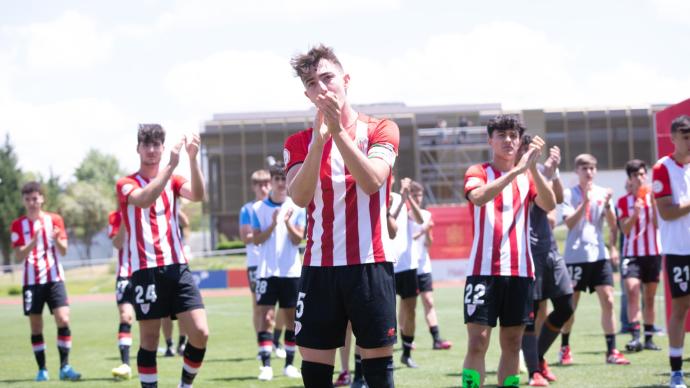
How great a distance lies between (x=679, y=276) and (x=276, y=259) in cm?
470

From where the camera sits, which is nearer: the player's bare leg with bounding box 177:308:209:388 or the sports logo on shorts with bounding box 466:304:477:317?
the sports logo on shorts with bounding box 466:304:477:317

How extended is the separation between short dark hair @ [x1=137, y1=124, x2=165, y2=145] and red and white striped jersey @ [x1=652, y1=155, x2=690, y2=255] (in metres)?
4.33

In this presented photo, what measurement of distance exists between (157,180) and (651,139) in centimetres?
5660

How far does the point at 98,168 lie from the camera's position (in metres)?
106

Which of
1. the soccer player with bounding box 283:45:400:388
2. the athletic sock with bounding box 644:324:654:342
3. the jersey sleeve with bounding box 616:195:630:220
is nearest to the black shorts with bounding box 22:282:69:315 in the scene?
the soccer player with bounding box 283:45:400:388

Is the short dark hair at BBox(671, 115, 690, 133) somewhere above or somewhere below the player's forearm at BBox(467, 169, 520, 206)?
above

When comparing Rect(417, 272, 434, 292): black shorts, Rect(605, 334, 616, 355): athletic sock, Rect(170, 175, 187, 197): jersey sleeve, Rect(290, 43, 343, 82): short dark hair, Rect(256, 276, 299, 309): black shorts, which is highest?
Rect(290, 43, 343, 82): short dark hair

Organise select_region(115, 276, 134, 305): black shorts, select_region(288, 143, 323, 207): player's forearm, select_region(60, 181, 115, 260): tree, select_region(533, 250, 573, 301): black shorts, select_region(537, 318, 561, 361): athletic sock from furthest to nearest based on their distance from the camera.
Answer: select_region(60, 181, 115, 260): tree → select_region(115, 276, 134, 305): black shorts → select_region(537, 318, 561, 361): athletic sock → select_region(533, 250, 573, 301): black shorts → select_region(288, 143, 323, 207): player's forearm

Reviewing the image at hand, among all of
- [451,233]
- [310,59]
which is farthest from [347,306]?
[451,233]

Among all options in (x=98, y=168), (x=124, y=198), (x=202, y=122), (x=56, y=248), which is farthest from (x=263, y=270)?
(x=98, y=168)

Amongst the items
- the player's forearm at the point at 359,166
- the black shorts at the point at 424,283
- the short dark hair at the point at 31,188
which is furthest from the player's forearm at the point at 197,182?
the black shorts at the point at 424,283

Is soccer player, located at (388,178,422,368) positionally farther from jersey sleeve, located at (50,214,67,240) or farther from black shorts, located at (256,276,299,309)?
jersey sleeve, located at (50,214,67,240)

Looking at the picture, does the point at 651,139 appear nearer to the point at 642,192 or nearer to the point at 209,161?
the point at 209,161

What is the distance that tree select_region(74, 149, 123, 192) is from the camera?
105 m
